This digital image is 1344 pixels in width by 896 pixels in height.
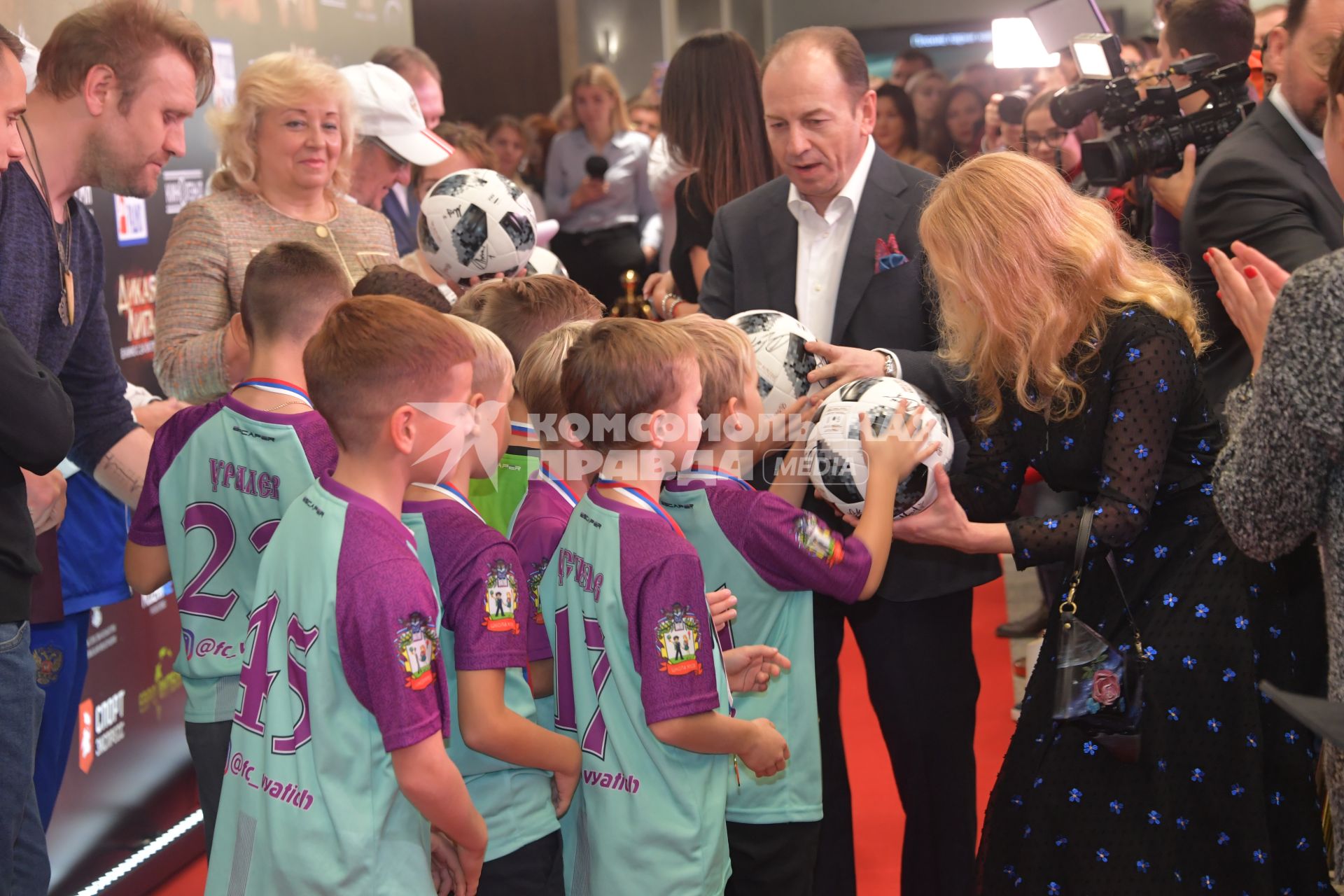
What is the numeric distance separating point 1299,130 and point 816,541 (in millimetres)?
1578

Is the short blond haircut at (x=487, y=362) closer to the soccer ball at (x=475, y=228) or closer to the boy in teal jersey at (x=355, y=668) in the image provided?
the boy in teal jersey at (x=355, y=668)

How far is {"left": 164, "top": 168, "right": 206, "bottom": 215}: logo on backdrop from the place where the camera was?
3203mm

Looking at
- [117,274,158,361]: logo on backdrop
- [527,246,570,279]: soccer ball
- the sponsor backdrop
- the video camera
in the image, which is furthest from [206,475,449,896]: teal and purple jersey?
the video camera

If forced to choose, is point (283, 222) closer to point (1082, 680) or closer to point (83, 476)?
point (83, 476)

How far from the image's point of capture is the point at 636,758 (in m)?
1.74

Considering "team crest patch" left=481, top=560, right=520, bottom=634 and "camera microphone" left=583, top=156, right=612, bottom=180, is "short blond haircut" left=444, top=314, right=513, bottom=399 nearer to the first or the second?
"team crest patch" left=481, top=560, right=520, bottom=634

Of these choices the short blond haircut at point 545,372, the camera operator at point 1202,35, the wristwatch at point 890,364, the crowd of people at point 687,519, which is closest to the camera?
the crowd of people at point 687,519

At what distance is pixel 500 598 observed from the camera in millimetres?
1606

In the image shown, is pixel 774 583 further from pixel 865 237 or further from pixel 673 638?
pixel 865 237

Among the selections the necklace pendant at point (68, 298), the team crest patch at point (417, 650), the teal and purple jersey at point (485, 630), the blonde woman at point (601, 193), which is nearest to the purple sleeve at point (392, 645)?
the team crest patch at point (417, 650)

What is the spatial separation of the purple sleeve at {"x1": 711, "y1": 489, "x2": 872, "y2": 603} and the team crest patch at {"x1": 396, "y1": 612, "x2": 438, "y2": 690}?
0.56 meters

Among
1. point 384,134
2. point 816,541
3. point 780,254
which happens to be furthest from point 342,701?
point 384,134

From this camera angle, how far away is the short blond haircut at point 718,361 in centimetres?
187

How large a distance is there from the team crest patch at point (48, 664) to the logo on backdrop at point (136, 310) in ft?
3.03
